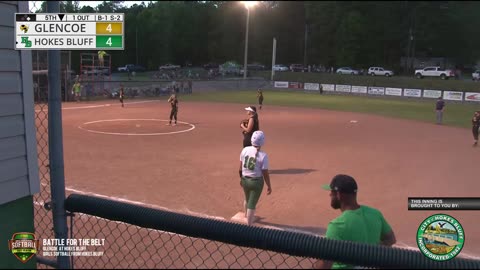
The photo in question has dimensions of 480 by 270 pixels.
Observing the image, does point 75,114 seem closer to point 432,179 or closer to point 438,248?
point 432,179

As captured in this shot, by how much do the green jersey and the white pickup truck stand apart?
38.2 meters

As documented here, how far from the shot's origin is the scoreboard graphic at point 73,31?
323cm

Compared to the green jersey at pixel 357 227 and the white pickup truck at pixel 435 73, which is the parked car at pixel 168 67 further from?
the green jersey at pixel 357 227

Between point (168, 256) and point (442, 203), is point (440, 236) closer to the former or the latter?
point (168, 256)

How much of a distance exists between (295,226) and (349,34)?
25018 millimetres

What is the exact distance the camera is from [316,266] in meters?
2.80

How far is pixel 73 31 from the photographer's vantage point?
3.28 m

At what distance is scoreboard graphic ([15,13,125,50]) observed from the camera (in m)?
3.23

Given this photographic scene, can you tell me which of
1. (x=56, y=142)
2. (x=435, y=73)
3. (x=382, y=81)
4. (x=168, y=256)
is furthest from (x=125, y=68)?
(x=56, y=142)

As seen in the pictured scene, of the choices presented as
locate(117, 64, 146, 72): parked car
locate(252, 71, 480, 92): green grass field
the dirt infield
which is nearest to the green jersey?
the dirt infield

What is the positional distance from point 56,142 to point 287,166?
454 inches

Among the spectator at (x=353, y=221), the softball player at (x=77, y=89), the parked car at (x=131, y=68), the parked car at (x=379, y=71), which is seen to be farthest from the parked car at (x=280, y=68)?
the spectator at (x=353, y=221)

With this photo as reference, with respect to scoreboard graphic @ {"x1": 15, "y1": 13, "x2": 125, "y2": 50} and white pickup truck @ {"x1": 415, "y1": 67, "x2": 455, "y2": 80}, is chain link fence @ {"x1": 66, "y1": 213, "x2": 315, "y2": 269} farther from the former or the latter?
white pickup truck @ {"x1": 415, "y1": 67, "x2": 455, "y2": 80}

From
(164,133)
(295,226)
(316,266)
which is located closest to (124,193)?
(295,226)
